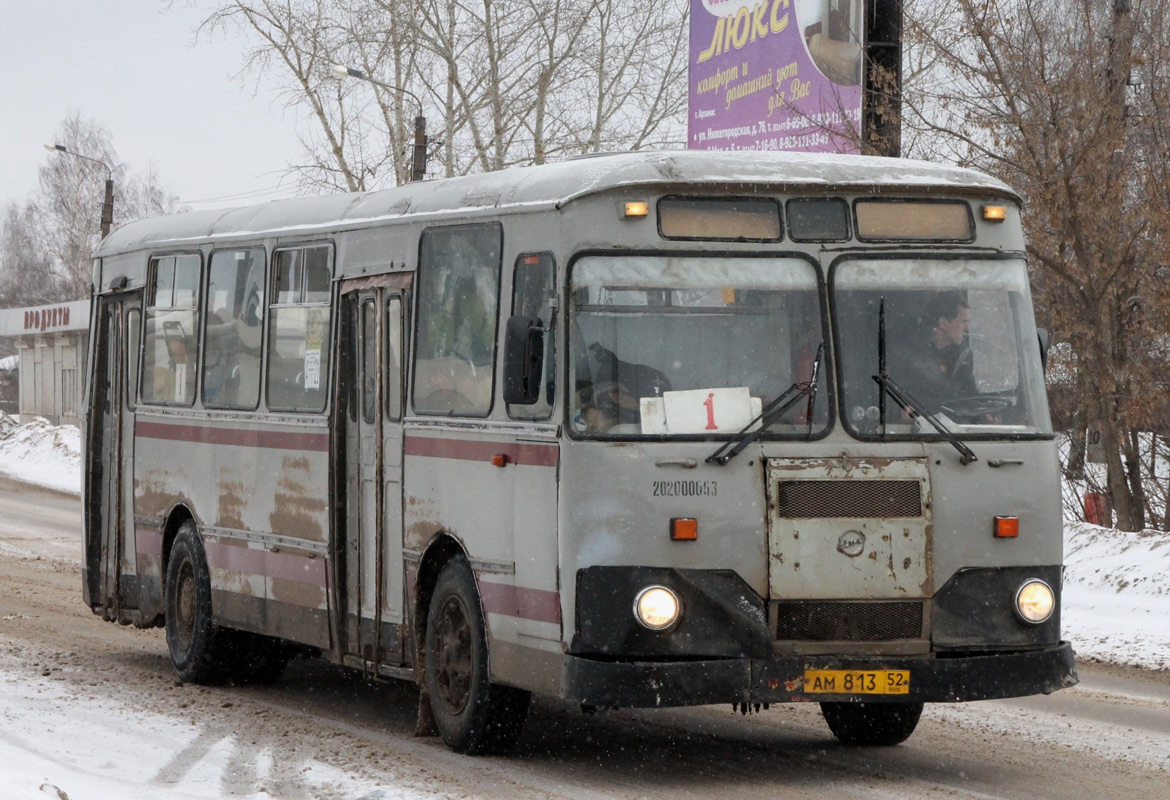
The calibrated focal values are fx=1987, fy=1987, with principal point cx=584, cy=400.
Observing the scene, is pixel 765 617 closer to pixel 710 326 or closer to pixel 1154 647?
pixel 710 326

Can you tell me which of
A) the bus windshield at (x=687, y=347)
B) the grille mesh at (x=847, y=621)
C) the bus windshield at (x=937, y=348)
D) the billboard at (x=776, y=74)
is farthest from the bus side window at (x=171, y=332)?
the billboard at (x=776, y=74)

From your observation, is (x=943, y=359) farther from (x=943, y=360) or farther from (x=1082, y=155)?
(x=1082, y=155)

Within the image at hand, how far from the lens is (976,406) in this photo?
9.04 meters

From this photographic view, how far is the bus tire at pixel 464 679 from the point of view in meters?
9.52

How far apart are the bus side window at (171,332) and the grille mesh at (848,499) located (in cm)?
581

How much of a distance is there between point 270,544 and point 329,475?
1.05 metres

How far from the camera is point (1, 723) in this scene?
10445 millimetres

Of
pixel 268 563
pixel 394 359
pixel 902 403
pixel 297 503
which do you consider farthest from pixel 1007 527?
pixel 268 563

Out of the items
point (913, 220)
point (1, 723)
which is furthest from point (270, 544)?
point (913, 220)

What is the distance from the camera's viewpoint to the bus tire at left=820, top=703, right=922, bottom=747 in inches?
390

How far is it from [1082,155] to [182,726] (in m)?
11.3

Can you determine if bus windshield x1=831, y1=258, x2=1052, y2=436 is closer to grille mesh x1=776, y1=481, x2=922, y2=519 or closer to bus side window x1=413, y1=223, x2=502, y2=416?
grille mesh x1=776, y1=481, x2=922, y2=519

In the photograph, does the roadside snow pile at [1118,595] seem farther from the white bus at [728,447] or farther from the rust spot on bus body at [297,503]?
the rust spot on bus body at [297,503]

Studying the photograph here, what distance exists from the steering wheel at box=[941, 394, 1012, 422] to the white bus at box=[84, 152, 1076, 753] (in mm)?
14
